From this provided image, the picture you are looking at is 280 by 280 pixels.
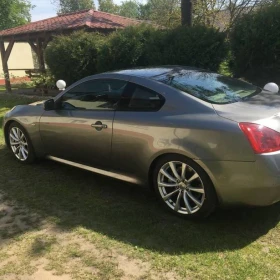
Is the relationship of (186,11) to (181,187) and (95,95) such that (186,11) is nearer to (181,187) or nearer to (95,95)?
(95,95)

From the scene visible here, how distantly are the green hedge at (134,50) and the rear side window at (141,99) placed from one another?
4.54 m

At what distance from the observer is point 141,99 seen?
11.9ft

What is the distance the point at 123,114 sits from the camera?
3674 millimetres

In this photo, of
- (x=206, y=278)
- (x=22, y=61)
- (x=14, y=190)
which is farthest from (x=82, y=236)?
(x=22, y=61)

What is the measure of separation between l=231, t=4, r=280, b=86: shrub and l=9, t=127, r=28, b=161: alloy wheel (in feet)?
16.0

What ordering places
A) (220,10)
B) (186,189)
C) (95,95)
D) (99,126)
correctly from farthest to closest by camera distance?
(220,10), (95,95), (99,126), (186,189)

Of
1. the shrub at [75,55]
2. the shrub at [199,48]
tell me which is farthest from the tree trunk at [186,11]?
the shrub at [75,55]

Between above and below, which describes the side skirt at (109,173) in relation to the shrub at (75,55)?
below

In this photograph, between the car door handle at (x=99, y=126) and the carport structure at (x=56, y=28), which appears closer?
the car door handle at (x=99, y=126)

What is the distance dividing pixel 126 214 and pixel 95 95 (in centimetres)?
148

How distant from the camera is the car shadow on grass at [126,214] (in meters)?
3.03

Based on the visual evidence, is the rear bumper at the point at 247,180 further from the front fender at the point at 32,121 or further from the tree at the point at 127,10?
the tree at the point at 127,10

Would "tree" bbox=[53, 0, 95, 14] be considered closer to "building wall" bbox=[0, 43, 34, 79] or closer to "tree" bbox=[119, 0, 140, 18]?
→ "tree" bbox=[119, 0, 140, 18]

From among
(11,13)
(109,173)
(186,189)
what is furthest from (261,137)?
(11,13)
